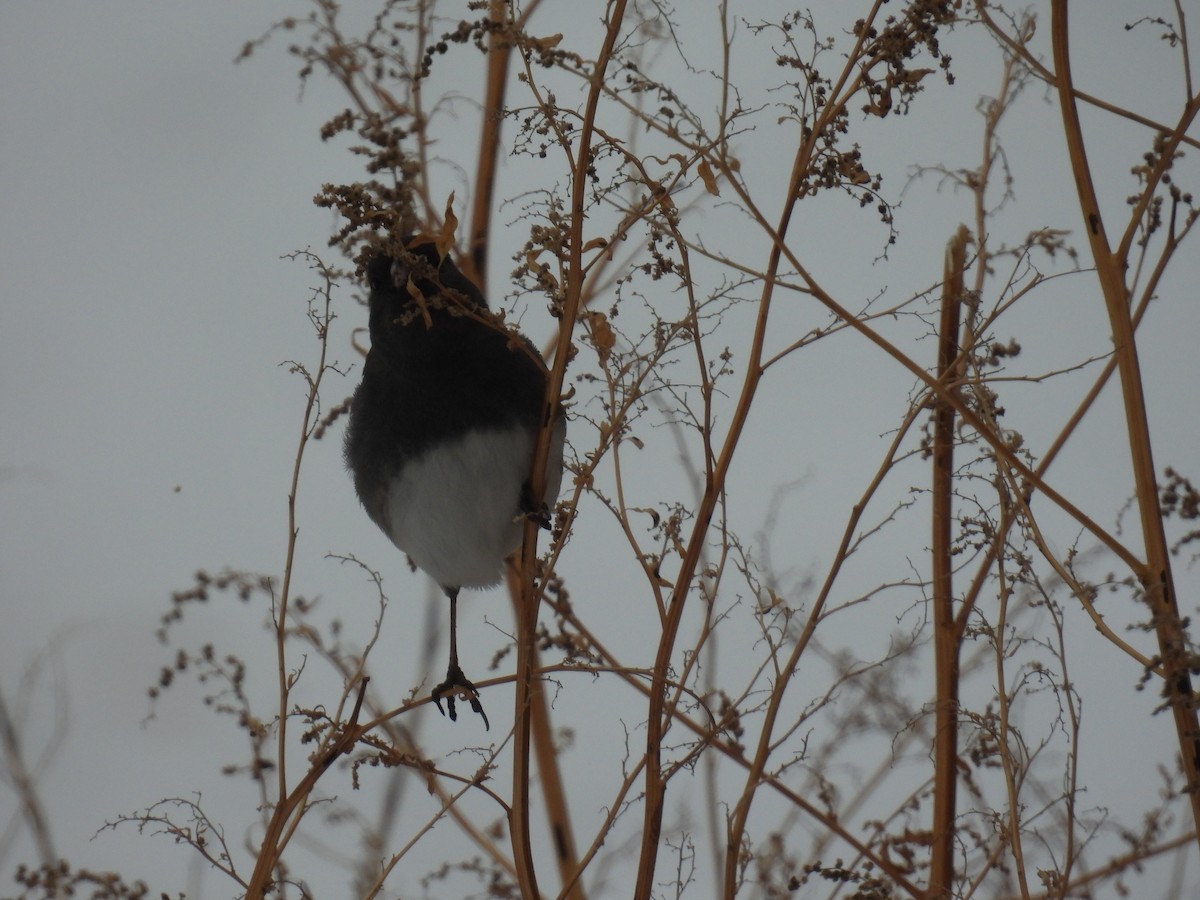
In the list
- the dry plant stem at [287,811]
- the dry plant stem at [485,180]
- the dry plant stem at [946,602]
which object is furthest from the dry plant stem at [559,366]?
the dry plant stem at [485,180]

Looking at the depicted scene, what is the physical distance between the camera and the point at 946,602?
2.62 feet

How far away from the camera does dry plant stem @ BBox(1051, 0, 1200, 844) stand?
0.60 metres

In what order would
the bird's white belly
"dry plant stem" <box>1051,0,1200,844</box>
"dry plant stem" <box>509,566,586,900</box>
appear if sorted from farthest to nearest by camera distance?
the bird's white belly, "dry plant stem" <box>509,566,586,900</box>, "dry plant stem" <box>1051,0,1200,844</box>

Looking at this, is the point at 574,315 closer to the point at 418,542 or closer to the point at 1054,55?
the point at 1054,55

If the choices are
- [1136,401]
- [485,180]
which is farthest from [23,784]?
[1136,401]

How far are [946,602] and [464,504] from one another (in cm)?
55

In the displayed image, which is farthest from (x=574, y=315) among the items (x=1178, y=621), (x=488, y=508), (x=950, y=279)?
(x=488, y=508)

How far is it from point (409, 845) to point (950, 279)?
1.53 ft

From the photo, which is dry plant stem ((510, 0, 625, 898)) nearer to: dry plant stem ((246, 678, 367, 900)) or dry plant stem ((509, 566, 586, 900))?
dry plant stem ((246, 678, 367, 900))

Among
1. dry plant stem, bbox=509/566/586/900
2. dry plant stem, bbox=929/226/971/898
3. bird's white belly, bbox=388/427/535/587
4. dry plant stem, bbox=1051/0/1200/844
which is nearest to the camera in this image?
dry plant stem, bbox=1051/0/1200/844

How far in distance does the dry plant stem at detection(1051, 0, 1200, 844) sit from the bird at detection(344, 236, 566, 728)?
597 millimetres

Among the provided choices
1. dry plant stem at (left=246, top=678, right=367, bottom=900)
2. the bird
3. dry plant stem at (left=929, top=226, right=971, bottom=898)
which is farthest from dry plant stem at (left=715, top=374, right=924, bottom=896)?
the bird

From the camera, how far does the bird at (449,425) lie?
1.18m

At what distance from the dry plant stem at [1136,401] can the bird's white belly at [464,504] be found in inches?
24.3
